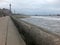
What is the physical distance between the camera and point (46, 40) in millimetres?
2406

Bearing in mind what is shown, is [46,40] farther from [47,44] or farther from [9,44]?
[9,44]

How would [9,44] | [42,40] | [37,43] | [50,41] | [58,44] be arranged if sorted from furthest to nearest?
[9,44] < [37,43] < [42,40] < [50,41] < [58,44]

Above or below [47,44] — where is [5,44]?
below

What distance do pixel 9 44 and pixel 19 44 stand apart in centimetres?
31

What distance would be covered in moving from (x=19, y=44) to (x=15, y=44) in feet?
0.39

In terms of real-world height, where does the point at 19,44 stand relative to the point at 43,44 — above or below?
below

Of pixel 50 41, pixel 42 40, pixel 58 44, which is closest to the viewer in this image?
pixel 58 44

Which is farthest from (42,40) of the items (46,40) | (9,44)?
(9,44)

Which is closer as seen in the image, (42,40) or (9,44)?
(42,40)

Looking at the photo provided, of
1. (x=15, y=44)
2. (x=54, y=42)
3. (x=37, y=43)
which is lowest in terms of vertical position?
(x=15, y=44)

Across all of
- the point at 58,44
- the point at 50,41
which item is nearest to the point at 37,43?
the point at 50,41

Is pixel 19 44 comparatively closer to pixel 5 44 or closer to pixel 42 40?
pixel 5 44

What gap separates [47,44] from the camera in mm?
2262

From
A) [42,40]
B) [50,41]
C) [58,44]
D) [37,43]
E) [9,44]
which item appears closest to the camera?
[58,44]
